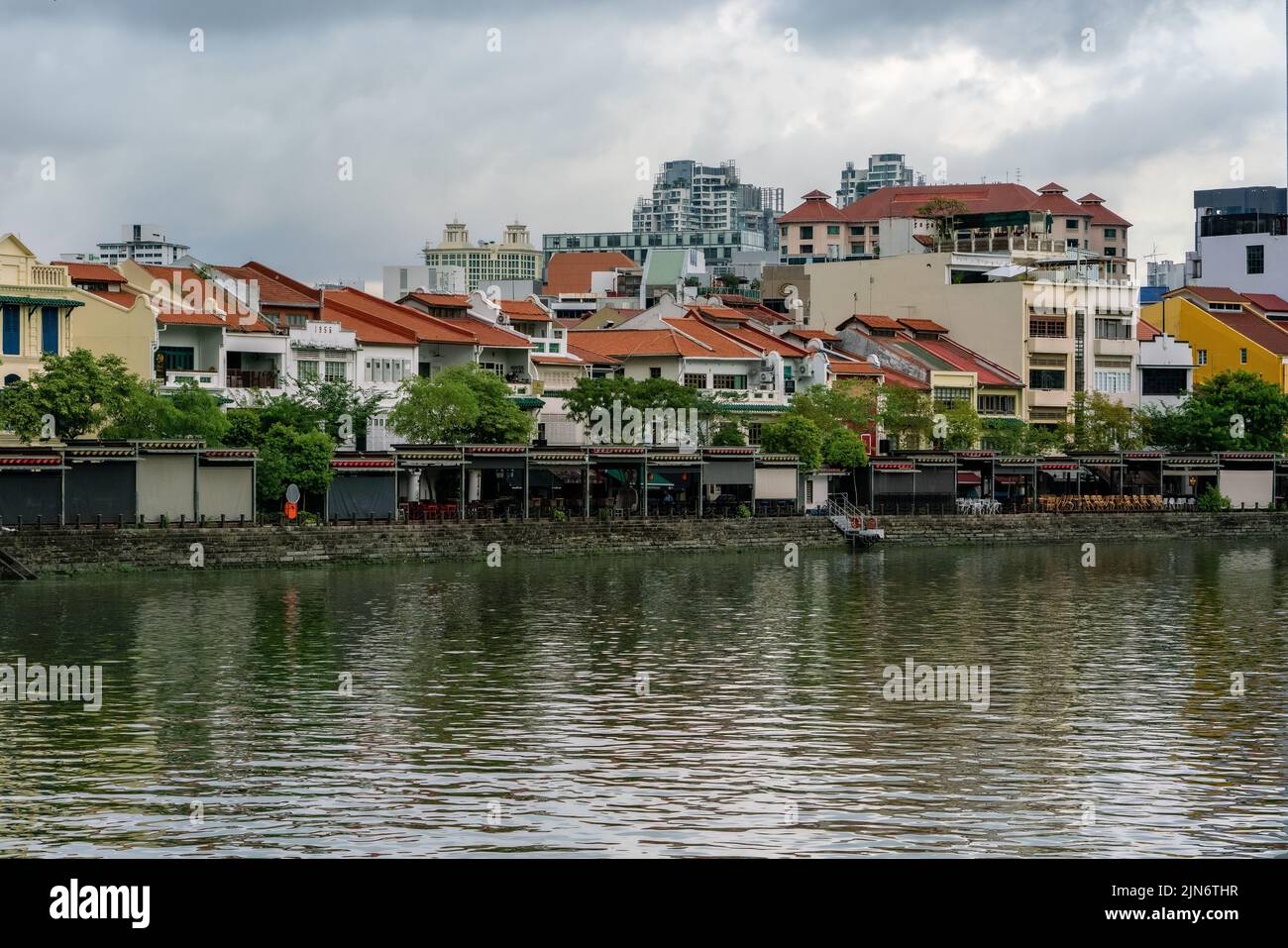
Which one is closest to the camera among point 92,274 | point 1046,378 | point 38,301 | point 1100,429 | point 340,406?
point 38,301

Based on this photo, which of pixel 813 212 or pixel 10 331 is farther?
pixel 813 212

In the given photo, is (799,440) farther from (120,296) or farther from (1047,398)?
(1047,398)

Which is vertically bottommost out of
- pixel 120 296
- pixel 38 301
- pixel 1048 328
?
pixel 38 301

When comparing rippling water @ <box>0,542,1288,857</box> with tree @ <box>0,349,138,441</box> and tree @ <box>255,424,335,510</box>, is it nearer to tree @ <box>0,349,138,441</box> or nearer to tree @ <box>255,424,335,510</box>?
tree @ <box>255,424,335,510</box>

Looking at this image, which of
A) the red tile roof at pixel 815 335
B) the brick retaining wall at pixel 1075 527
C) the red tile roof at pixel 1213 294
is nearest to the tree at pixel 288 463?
the brick retaining wall at pixel 1075 527

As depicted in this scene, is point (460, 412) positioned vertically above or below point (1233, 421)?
below

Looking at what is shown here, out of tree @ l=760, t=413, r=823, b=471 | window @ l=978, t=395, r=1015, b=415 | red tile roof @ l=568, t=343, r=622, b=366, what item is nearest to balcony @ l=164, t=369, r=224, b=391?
red tile roof @ l=568, t=343, r=622, b=366

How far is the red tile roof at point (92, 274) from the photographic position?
282ft

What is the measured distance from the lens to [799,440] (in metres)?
92.4

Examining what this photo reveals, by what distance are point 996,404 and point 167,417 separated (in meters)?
60.1

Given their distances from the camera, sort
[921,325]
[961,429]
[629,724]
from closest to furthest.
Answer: [629,724], [961,429], [921,325]

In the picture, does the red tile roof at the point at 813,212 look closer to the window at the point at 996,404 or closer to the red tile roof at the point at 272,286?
the window at the point at 996,404

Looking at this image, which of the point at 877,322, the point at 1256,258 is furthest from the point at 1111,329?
the point at 1256,258

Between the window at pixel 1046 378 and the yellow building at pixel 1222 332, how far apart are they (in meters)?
14.6
